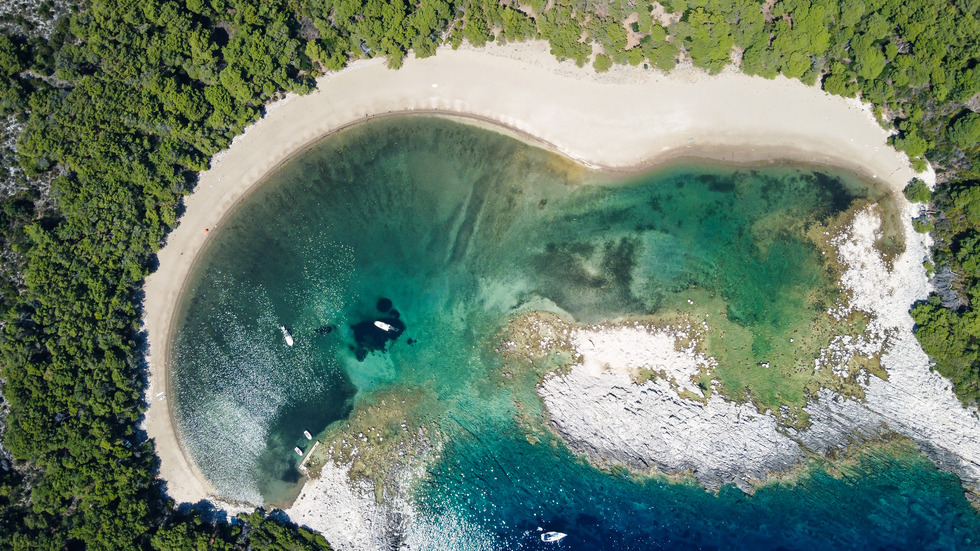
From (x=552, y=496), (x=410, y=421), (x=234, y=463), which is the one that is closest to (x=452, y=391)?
(x=410, y=421)

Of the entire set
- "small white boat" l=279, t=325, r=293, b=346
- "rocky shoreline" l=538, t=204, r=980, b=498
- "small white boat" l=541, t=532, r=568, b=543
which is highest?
"rocky shoreline" l=538, t=204, r=980, b=498

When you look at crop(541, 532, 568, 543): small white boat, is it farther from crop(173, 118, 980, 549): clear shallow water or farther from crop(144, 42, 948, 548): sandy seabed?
crop(144, 42, 948, 548): sandy seabed

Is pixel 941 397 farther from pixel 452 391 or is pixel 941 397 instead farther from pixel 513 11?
pixel 513 11

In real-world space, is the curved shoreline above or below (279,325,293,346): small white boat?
above

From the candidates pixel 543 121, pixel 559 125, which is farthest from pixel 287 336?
pixel 559 125

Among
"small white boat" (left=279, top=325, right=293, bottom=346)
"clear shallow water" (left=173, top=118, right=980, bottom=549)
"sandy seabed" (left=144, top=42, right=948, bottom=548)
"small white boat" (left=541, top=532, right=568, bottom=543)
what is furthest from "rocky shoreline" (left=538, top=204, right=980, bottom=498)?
"small white boat" (left=279, top=325, right=293, bottom=346)

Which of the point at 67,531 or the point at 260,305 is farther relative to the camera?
Result: the point at 260,305

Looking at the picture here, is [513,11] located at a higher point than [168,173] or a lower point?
higher
